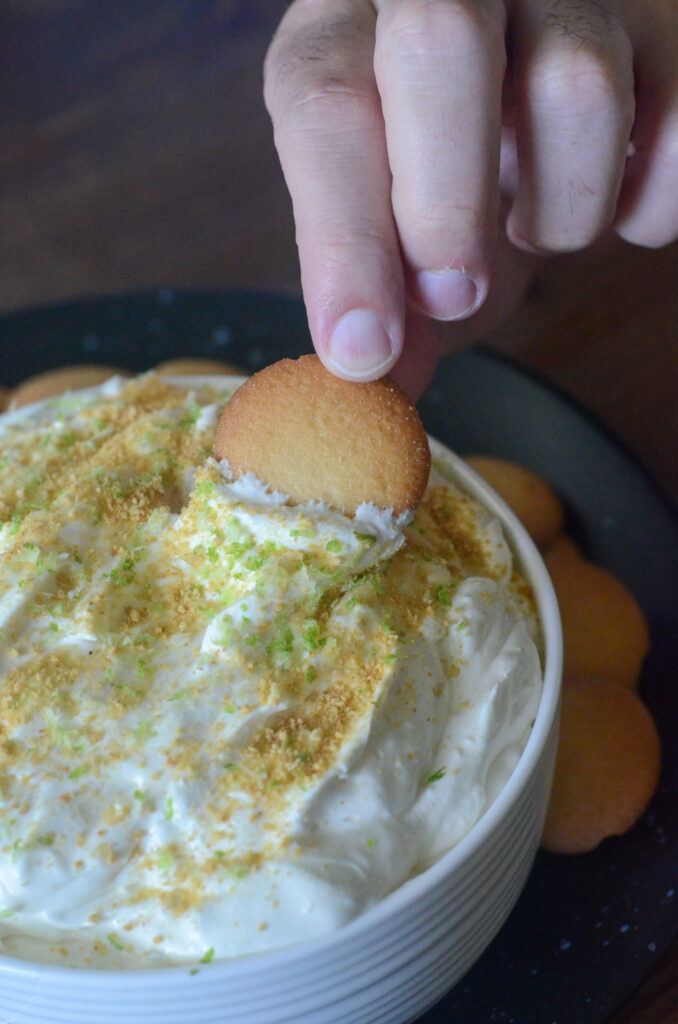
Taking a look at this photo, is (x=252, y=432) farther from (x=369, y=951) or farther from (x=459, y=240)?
(x=369, y=951)

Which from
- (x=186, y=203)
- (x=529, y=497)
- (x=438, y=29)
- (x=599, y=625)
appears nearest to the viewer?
(x=438, y=29)

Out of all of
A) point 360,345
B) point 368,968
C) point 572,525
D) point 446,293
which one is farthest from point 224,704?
point 572,525

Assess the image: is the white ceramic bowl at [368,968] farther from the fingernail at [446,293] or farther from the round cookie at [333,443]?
the fingernail at [446,293]

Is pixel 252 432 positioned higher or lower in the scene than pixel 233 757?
higher

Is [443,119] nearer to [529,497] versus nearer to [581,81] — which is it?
[581,81]

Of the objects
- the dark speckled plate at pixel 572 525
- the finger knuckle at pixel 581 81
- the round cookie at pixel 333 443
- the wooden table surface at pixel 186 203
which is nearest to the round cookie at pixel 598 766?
the dark speckled plate at pixel 572 525

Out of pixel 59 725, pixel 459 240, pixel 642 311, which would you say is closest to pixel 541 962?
pixel 59 725
